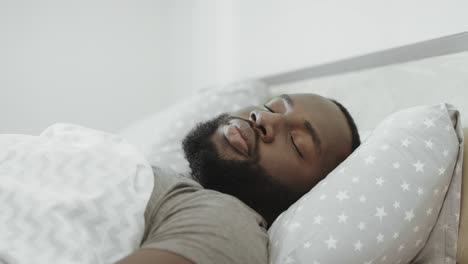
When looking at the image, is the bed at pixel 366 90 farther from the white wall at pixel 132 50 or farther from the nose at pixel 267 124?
the nose at pixel 267 124

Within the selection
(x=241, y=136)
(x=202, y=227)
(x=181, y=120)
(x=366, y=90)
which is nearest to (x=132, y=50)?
(x=181, y=120)

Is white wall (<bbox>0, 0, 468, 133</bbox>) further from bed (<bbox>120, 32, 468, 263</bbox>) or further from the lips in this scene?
the lips

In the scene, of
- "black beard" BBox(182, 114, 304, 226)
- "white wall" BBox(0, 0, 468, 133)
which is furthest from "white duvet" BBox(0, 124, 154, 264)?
"white wall" BBox(0, 0, 468, 133)

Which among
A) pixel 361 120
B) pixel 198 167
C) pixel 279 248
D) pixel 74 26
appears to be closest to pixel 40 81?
pixel 74 26

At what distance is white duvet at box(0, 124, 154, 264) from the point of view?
0.74 metres

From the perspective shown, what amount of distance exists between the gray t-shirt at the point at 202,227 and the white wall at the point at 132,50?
86 centimetres

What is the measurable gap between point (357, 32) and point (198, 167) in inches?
26.0

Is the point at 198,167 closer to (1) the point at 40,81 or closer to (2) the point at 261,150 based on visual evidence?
(2) the point at 261,150

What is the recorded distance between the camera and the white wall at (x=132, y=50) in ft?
5.89

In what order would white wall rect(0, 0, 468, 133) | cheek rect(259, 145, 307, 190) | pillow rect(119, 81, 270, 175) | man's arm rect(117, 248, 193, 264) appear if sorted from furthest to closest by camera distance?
1. white wall rect(0, 0, 468, 133)
2. pillow rect(119, 81, 270, 175)
3. cheek rect(259, 145, 307, 190)
4. man's arm rect(117, 248, 193, 264)

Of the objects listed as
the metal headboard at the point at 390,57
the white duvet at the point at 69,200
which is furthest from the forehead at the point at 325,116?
the white duvet at the point at 69,200

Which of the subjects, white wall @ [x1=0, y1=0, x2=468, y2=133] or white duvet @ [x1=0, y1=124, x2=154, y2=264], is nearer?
white duvet @ [x1=0, y1=124, x2=154, y2=264]

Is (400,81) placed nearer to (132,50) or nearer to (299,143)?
(299,143)

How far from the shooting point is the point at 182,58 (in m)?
2.54
